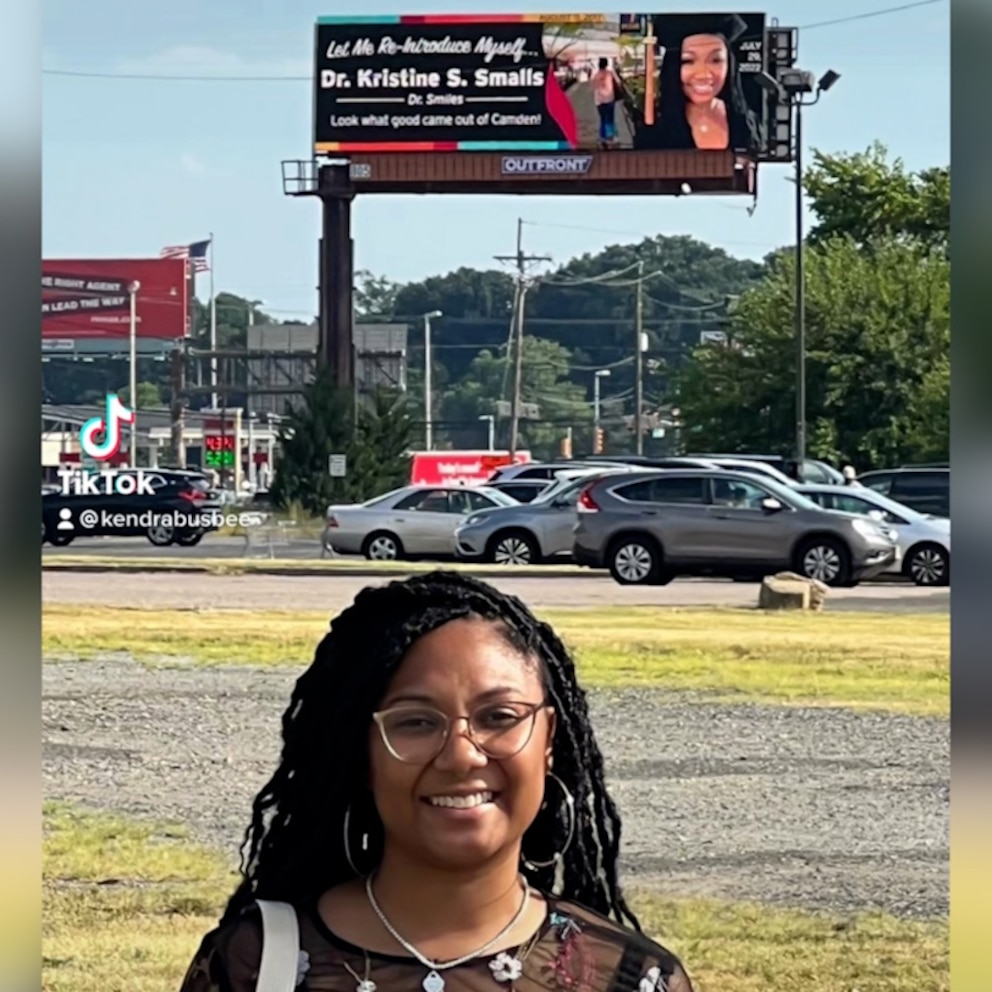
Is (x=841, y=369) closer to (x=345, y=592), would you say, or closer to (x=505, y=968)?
(x=345, y=592)

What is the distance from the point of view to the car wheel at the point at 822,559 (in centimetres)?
742

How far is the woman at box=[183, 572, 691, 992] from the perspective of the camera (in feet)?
5.73

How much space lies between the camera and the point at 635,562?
749 centimetres

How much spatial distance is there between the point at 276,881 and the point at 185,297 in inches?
199

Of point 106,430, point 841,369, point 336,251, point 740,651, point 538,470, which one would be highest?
point 336,251

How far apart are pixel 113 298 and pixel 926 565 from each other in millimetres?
3118

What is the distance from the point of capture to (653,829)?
6293mm

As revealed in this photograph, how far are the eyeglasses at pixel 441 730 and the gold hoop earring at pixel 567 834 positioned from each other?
0.15 m

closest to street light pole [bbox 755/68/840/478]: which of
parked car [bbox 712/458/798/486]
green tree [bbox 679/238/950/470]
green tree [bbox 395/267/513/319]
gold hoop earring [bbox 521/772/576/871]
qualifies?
green tree [bbox 679/238/950/470]

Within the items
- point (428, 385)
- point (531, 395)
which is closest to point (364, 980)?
point (531, 395)

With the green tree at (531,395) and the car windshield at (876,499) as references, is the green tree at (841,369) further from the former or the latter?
the green tree at (531,395)

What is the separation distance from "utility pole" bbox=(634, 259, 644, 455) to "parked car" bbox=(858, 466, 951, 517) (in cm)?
91

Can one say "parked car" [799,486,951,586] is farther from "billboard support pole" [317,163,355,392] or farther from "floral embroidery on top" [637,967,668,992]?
"floral embroidery on top" [637,967,668,992]
